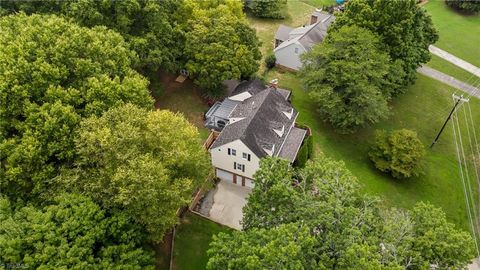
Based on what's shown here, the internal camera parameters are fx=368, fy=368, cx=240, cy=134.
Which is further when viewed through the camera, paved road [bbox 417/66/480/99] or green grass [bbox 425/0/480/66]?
green grass [bbox 425/0/480/66]

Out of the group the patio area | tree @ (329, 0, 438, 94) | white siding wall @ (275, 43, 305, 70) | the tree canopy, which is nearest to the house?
the patio area

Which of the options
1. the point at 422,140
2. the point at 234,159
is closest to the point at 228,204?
the point at 234,159

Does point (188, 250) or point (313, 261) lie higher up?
point (313, 261)

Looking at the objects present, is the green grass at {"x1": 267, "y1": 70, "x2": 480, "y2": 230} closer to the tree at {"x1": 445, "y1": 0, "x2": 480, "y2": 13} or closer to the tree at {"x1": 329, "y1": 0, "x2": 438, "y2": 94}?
the tree at {"x1": 329, "y1": 0, "x2": 438, "y2": 94}

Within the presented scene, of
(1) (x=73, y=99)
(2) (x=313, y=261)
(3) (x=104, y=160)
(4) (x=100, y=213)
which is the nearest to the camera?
(2) (x=313, y=261)

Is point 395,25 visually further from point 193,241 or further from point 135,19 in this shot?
point 193,241

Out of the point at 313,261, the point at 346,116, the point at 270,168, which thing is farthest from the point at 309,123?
the point at 313,261

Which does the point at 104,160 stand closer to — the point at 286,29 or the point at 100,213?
the point at 100,213
